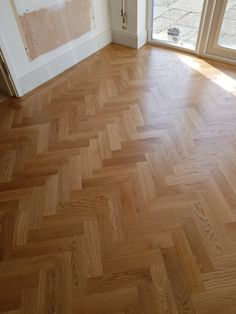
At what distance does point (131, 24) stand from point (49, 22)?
3.45 feet

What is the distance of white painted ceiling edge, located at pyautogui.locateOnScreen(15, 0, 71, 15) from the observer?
7.08 ft

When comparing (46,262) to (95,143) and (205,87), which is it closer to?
→ (95,143)

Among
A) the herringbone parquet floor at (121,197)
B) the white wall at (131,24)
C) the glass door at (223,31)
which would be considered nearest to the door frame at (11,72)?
the herringbone parquet floor at (121,197)

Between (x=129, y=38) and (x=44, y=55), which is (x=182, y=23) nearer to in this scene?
(x=129, y=38)

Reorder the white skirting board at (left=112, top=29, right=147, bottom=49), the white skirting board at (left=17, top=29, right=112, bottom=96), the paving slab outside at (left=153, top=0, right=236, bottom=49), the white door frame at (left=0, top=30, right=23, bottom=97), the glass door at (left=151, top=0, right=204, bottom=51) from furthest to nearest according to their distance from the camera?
1. the white skirting board at (left=112, top=29, right=147, bottom=49)
2. the glass door at (left=151, top=0, right=204, bottom=51)
3. the paving slab outside at (left=153, top=0, right=236, bottom=49)
4. the white skirting board at (left=17, top=29, right=112, bottom=96)
5. the white door frame at (left=0, top=30, right=23, bottom=97)

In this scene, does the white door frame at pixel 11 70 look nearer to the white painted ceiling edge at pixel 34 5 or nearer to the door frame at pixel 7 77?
the door frame at pixel 7 77

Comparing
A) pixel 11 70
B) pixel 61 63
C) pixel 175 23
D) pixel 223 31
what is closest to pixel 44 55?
pixel 61 63

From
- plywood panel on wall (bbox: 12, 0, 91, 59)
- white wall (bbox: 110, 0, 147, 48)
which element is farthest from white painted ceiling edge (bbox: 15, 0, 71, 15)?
white wall (bbox: 110, 0, 147, 48)

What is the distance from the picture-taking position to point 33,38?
2381mm

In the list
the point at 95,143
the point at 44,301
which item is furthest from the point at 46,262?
the point at 95,143

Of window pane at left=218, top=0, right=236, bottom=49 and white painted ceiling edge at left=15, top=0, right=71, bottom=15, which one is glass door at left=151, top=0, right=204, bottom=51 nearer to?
window pane at left=218, top=0, right=236, bottom=49

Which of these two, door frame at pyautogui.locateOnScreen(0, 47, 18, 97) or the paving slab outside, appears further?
the paving slab outside

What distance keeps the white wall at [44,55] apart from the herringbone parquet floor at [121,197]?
164 millimetres

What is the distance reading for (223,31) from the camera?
2.71 metres
